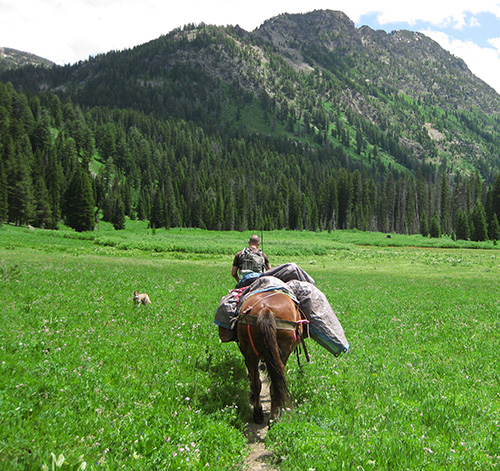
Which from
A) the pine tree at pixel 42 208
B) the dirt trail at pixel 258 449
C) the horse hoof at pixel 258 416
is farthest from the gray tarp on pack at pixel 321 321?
the pine tree at pixel 42 208

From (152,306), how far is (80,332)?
543 centimetres

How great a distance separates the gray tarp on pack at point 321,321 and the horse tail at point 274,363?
138cm

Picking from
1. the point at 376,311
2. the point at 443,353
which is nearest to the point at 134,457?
the point at 443,353

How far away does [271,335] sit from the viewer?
6258 millimetres

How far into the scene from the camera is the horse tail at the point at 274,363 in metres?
6.21

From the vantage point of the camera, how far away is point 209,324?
42.6 feet

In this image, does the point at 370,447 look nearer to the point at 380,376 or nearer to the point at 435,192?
the point at 380,376

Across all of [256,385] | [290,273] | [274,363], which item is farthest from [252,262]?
[274,363]

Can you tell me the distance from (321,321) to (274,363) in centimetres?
165

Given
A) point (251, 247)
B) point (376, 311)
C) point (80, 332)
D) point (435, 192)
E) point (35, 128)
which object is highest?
point (35, 128)

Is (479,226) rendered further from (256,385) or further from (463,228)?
(256,385)

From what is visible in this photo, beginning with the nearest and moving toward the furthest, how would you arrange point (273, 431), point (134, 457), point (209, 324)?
point (134, 457)
point (273, 431)
point (209, 324)

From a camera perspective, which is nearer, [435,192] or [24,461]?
[24,461]

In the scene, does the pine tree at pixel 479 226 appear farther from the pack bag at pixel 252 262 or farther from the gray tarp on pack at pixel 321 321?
the gray tarp on pack at pixel 321 321
